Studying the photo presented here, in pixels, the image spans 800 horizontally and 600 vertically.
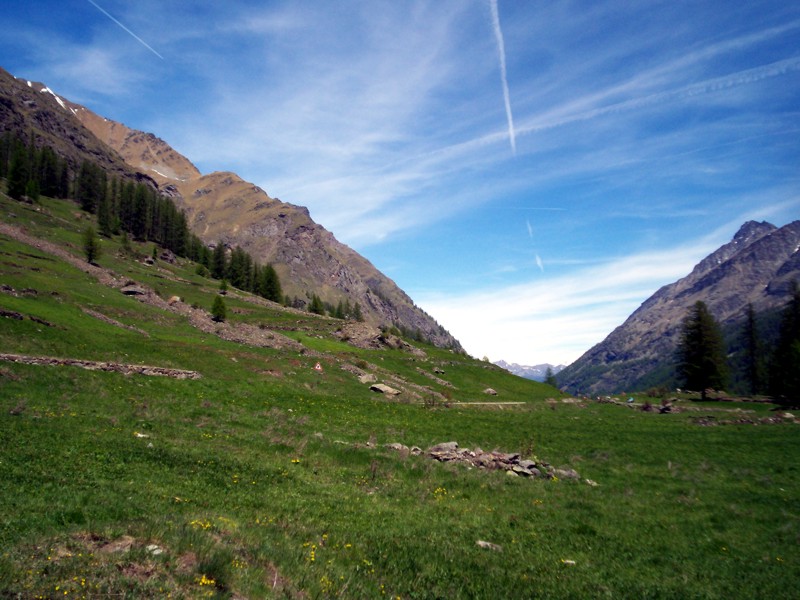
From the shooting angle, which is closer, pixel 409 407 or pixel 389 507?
pixel 389 507

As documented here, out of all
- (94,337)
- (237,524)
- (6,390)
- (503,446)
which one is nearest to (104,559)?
(237,524)

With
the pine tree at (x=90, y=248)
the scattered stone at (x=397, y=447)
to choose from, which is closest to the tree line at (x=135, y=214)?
the pine tree at (x=90, y=248)

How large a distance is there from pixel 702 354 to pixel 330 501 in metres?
80.6

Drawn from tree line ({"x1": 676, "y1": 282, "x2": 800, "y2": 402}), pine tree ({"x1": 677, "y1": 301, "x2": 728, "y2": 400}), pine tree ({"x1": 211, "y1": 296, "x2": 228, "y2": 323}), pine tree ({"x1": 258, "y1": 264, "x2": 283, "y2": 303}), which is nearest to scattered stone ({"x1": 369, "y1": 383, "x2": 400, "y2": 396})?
pine tree ({"x1": 211, "y1": 296, "x2": 228, "y2": 323})

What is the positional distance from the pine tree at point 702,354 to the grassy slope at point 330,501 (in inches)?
1679

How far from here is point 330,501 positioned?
1507cm

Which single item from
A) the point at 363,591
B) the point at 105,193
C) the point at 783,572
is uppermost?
the point at 105,193

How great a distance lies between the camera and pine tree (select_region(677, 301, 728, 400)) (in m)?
72.7

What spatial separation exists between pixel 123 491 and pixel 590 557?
14.4 metres

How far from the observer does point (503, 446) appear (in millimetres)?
27844

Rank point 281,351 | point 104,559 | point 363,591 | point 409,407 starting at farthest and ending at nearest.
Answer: point 281,351 → point 409,407 → point 363,591 → point 104,559

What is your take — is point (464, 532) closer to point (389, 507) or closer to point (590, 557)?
point (389, 507)

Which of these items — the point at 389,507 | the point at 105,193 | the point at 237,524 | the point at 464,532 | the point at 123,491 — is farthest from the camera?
the point at 105,193

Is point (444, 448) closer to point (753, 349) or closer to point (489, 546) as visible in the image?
point (489, 546)
